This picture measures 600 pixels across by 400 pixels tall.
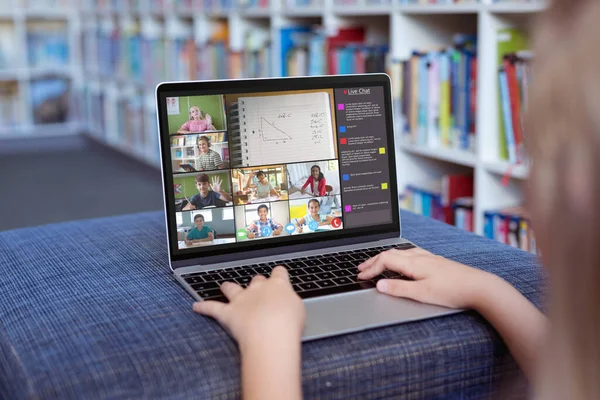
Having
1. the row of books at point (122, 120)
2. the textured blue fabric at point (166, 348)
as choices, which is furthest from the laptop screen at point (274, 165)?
the row of books at point (122, 120)

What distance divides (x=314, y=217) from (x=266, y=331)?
36 cm

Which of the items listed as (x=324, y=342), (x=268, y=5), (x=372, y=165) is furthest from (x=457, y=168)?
(x=324, y=342)

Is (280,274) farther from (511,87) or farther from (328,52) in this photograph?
(328,52)

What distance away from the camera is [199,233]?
966 millimetres

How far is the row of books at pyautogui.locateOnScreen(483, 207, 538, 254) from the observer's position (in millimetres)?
1997

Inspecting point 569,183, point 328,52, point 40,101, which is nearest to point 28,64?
point 40,101

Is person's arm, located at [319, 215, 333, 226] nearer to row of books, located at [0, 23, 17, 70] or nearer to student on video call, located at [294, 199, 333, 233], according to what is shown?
student on video call, located at [294, 199, 333, 233]

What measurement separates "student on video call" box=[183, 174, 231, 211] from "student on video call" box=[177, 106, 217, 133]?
63 millimetres

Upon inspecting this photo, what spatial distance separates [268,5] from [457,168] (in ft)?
3.83

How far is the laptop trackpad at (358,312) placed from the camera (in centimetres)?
75

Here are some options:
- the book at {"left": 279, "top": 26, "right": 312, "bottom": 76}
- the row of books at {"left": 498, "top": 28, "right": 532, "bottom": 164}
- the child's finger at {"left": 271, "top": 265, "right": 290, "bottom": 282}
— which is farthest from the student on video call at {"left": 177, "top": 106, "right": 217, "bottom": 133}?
the book at {"left": 279, "top": 26, "right": 312, "bottom": 76}

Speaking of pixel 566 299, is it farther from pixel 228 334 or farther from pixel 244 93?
pixel 244 93

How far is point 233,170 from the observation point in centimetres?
99

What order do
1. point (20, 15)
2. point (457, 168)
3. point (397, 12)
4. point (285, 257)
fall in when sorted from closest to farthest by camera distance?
point (285, 257)
point (397, 12)
point (457, 168)
point (20, 15)
